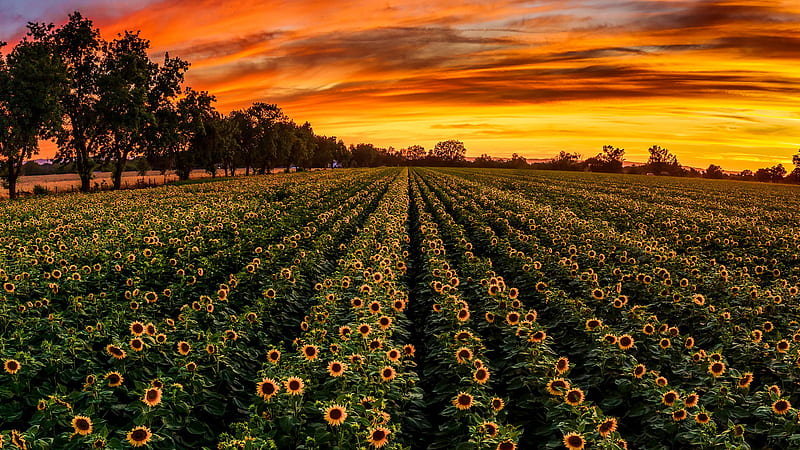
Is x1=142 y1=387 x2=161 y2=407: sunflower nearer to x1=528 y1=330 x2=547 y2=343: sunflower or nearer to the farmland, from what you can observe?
the farmland

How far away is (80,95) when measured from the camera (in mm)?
39312

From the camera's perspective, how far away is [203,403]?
4.63 m

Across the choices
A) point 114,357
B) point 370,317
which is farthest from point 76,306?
point 370,317

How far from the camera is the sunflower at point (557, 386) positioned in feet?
14.9

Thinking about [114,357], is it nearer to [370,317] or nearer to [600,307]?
[370,317]

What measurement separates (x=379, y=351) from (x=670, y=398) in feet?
9.90

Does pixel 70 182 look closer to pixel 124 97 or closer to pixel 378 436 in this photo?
pixel 124 97

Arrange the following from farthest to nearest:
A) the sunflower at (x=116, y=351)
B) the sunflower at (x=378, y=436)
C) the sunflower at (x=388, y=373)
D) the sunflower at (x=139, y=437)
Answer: the sunflower at (x=116, y=351) → the sunflower at (x=388, y=373) → the sunflower at (x=378, y=436) → the sunflower at (x=139, y=437)

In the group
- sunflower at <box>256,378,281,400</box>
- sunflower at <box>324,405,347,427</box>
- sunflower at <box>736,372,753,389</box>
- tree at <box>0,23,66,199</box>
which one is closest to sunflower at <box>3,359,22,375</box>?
sunflower at <box>256,378,281,400</box>

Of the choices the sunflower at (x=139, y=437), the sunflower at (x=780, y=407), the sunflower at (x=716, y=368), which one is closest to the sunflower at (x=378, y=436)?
the sunflower at (x=139, y=437)

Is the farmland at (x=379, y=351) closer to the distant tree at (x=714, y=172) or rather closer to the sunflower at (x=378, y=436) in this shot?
the sunflower at (x=378, y=436)

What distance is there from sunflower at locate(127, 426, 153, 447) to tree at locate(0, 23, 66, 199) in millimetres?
37630

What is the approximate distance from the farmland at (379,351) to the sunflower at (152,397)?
2cm

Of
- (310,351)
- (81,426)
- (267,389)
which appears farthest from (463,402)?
(81,426)
